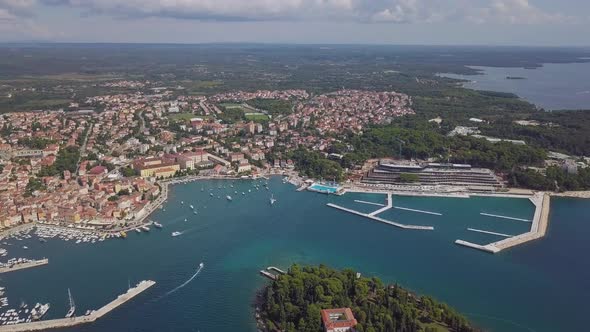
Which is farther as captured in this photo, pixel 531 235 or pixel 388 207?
pixel 388 207

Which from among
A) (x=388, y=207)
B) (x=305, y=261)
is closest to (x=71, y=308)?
(x=305, y=261)

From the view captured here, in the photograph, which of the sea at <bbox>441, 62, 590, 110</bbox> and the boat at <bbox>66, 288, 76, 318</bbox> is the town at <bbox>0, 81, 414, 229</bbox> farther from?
the sea at <bbox>441, 62, 590, 110</bbox>

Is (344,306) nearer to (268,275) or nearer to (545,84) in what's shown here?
(268,275)

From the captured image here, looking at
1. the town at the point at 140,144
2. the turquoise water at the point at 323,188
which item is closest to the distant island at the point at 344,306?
the town at the point at 140,144

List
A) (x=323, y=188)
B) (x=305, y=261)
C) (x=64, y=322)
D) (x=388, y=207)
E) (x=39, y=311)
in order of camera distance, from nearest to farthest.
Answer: (x=64, y=322) → (x=39, y=311) → (x=305, y=261) → (x=388, y=207) → (x=323, y=188)

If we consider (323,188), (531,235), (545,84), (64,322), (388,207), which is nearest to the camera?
(64,322)

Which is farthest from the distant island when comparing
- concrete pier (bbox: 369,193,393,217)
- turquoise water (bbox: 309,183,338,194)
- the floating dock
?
turquoise water (bbox: 309,183,338,194)
